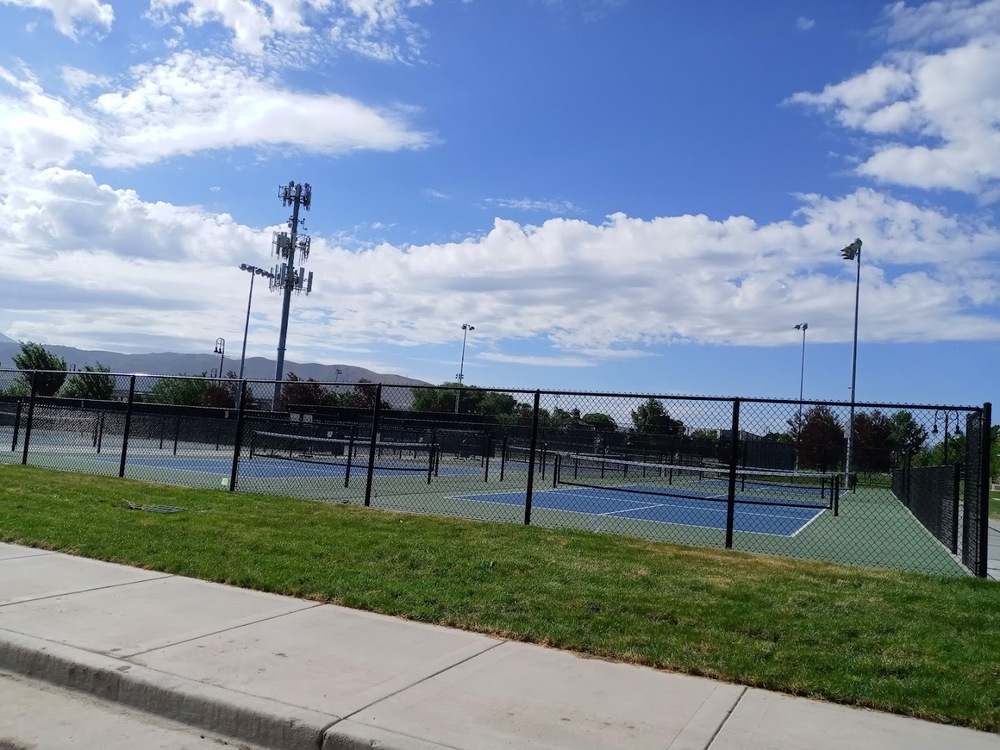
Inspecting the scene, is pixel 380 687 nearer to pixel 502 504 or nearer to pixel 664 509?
pixel 502 504

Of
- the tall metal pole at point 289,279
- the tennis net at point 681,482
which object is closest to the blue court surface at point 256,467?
the tennis net at point 681,482

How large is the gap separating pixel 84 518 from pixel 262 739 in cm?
734

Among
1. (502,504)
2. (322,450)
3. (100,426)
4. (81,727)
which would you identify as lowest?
(81,727)

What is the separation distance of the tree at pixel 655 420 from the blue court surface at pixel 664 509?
60.3 inches

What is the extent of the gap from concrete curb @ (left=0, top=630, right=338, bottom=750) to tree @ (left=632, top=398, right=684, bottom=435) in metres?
9.11

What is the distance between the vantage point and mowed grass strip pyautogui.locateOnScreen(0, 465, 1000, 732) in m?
5.88

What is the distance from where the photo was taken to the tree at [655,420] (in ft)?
49.8

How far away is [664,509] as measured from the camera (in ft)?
69.4

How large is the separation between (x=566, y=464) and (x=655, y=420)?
6429 mm

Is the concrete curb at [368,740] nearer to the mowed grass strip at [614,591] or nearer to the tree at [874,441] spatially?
the mowed grass strip at [614,591]

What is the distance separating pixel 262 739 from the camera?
4.74 metres

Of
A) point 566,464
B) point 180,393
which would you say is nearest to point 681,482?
point 566,464

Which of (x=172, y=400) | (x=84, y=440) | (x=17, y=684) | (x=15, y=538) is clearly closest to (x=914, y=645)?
(x=17, y=684)

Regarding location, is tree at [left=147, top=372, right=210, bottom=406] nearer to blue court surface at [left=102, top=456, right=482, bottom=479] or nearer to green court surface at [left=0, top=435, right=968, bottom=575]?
green court surface at [left=0, top=435, right=968, bottom=575]
